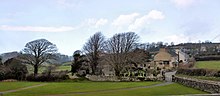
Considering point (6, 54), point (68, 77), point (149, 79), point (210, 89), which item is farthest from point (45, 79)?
point (6, 54)

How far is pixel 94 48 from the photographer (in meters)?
73.1

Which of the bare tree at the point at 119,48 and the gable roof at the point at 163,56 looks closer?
the bare tree at the point at 119,48

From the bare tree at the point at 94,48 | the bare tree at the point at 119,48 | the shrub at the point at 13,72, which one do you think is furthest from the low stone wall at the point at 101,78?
the shrub at the point at 13,72

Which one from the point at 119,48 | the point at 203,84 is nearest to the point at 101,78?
the point at 119,48

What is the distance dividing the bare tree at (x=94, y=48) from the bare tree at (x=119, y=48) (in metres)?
2.31

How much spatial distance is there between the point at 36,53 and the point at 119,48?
808 inches

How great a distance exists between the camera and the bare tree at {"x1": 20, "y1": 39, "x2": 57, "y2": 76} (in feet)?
238

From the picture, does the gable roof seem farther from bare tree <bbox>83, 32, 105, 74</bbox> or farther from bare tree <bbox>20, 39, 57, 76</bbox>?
bare tree <bbox>20, 39, 57, 76</bbox>

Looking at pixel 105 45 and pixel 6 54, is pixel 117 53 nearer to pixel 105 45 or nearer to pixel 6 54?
pixel 105 45

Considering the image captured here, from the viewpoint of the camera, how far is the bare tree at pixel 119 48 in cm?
6419

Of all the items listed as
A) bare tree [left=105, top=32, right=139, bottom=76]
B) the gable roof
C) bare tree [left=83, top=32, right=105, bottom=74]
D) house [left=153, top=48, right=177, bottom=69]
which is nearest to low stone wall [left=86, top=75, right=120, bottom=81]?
bare tree [left=105, top=32, right=139, bottom=76]

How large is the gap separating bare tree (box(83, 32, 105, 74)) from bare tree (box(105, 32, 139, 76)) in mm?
2306

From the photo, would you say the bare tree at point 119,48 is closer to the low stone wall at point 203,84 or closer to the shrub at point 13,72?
the shrub at point 13,72

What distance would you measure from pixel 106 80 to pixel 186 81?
76.8ft
